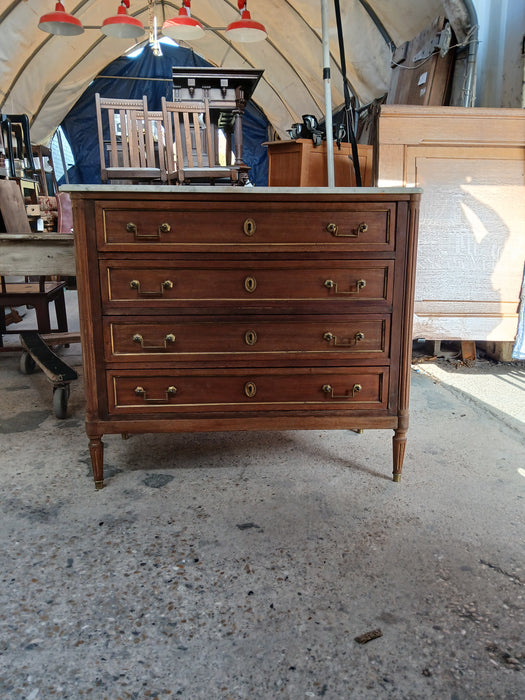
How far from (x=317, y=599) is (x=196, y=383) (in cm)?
104

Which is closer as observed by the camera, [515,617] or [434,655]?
[434,655]

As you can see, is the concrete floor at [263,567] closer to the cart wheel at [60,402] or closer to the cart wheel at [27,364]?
the cart wheel at [60,402]

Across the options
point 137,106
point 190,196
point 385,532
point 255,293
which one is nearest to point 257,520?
point 385,532

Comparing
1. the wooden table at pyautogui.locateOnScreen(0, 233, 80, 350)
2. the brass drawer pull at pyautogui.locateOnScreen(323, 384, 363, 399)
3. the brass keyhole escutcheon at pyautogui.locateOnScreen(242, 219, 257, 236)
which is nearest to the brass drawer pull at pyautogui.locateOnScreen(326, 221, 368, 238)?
the brass keyhole escutcheon at pyautogui.locateOnScreen(242, 219, 257, 236)

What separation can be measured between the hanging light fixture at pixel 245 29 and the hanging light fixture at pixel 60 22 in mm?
1931

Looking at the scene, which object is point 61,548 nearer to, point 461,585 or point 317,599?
point 317,599

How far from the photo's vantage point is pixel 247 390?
2324mm

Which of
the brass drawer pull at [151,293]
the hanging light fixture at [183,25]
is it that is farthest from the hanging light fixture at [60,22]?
the brass drawer pull at [151,293]

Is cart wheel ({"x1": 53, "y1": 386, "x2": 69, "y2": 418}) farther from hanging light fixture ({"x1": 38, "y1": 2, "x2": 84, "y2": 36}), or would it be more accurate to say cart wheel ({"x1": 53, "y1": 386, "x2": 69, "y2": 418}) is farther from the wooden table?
hanging light fixture ({"x1": 38, "y1": 2, "x2": 84, "y2": 36})

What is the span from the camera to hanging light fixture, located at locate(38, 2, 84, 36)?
20.8 feet

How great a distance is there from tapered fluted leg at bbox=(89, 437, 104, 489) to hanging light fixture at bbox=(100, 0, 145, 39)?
20.9 feet

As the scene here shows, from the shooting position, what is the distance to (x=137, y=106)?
125 inches

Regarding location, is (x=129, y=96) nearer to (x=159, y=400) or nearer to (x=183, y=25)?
(x=183, y=25)

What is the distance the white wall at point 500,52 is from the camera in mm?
3896
